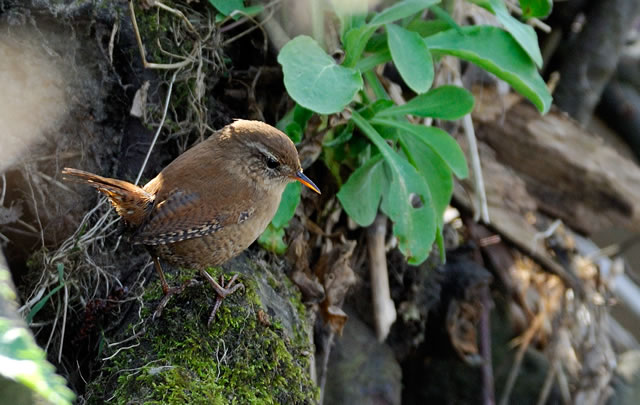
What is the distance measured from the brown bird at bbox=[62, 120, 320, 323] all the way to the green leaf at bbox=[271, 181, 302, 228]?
115mm

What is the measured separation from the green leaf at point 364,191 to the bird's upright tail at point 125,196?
0.72 m

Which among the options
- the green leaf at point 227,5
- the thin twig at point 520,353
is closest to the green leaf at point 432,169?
the green leaf at point 227,5

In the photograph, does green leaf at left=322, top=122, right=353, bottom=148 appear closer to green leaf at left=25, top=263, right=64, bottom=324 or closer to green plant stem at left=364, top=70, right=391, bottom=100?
green plant stem at left=364, top=70, right=391, bottom=100

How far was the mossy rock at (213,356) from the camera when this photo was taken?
1614mm

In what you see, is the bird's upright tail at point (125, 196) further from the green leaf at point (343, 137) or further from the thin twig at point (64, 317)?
the green leaf at point (343, 137)

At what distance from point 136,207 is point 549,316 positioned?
2564 millimetres

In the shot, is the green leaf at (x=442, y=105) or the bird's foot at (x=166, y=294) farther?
the green leaf at (x=442, y=105)

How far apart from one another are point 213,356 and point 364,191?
882mm

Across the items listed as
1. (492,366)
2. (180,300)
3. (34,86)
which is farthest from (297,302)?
(492,366)

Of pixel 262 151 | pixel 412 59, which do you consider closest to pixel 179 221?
pixel 262 151

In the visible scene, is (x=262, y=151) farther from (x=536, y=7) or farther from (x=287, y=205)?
(x=536, y=7)

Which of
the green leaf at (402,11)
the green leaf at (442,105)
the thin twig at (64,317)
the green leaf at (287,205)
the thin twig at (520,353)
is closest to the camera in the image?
the thin twig at (64,317)

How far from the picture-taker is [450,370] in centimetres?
338

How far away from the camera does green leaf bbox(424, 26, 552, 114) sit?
2.25 meters
